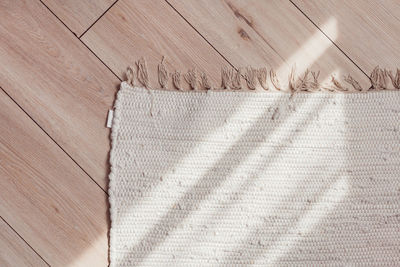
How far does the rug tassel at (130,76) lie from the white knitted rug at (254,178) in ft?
0.04

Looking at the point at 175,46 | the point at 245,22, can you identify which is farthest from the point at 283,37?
the point at 175,46

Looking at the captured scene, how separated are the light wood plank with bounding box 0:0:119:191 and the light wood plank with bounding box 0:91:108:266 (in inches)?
1.2

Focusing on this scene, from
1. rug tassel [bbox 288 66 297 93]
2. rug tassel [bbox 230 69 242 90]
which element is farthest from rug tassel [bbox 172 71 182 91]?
rug tassel [bbox 288 66 297 93]

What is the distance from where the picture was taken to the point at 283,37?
0.88 meters

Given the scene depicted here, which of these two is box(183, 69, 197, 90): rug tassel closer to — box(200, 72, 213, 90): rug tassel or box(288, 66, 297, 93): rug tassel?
box(200, 72, 213, 90): rug tassel

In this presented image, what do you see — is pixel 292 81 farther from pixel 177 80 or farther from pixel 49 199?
pixel 49 199

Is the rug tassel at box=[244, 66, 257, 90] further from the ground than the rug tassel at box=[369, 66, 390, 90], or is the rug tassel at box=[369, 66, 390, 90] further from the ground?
the rug tassel at box=[244, 66, 257, 90]

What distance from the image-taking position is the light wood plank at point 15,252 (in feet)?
2.70

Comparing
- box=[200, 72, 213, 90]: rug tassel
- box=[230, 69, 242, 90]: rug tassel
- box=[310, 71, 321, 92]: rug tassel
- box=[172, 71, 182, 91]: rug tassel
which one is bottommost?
box=[310, 71, 321, 92]: rug tassel

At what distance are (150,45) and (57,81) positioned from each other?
0.69 feet

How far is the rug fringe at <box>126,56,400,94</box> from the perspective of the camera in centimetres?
87

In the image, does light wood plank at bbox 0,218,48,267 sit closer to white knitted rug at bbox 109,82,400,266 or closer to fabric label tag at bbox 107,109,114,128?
white knitted rug at bbox 109,82,400,266

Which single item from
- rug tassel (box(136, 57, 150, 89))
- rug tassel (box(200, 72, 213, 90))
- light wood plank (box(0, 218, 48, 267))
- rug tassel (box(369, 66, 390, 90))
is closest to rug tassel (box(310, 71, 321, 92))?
rug tassel (box(369, 66, 390, 90))

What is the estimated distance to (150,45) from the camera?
2.87 feet
